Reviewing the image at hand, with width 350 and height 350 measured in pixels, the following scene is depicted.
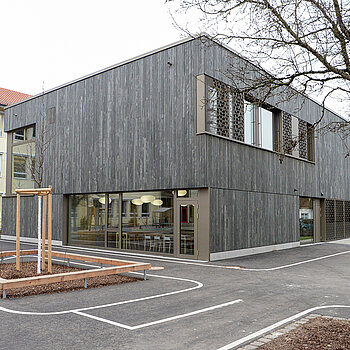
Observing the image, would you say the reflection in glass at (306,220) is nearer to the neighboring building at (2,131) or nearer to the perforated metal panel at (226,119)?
the perforated metal panel at (226,119)

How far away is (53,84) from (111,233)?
348 inches

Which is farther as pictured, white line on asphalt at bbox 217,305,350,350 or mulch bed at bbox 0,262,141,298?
mulch bed at bbox 0,262,141,298

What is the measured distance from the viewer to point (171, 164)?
14828 mm

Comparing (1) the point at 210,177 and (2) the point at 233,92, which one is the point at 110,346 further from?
(1) the point at 210,177

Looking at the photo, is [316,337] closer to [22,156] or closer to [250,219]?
[250,219]

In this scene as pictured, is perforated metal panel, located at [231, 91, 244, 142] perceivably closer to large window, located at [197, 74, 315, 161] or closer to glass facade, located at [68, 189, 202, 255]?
large window, located at [197, 74, 315, 161]

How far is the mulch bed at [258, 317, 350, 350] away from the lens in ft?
16.3

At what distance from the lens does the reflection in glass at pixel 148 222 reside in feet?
49.3

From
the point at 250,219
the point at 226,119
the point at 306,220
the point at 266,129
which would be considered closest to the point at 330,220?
the point at 306,220

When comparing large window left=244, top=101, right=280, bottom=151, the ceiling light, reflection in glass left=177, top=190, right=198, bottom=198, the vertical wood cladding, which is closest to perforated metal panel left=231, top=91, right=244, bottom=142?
large window left=244, top=101, right=280, bottom=151

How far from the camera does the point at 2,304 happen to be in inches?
293

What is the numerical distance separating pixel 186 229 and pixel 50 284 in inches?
239

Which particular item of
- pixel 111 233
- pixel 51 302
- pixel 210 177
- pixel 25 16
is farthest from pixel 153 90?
pixel 51 302

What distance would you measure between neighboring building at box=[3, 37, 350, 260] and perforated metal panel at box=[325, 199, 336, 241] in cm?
148
